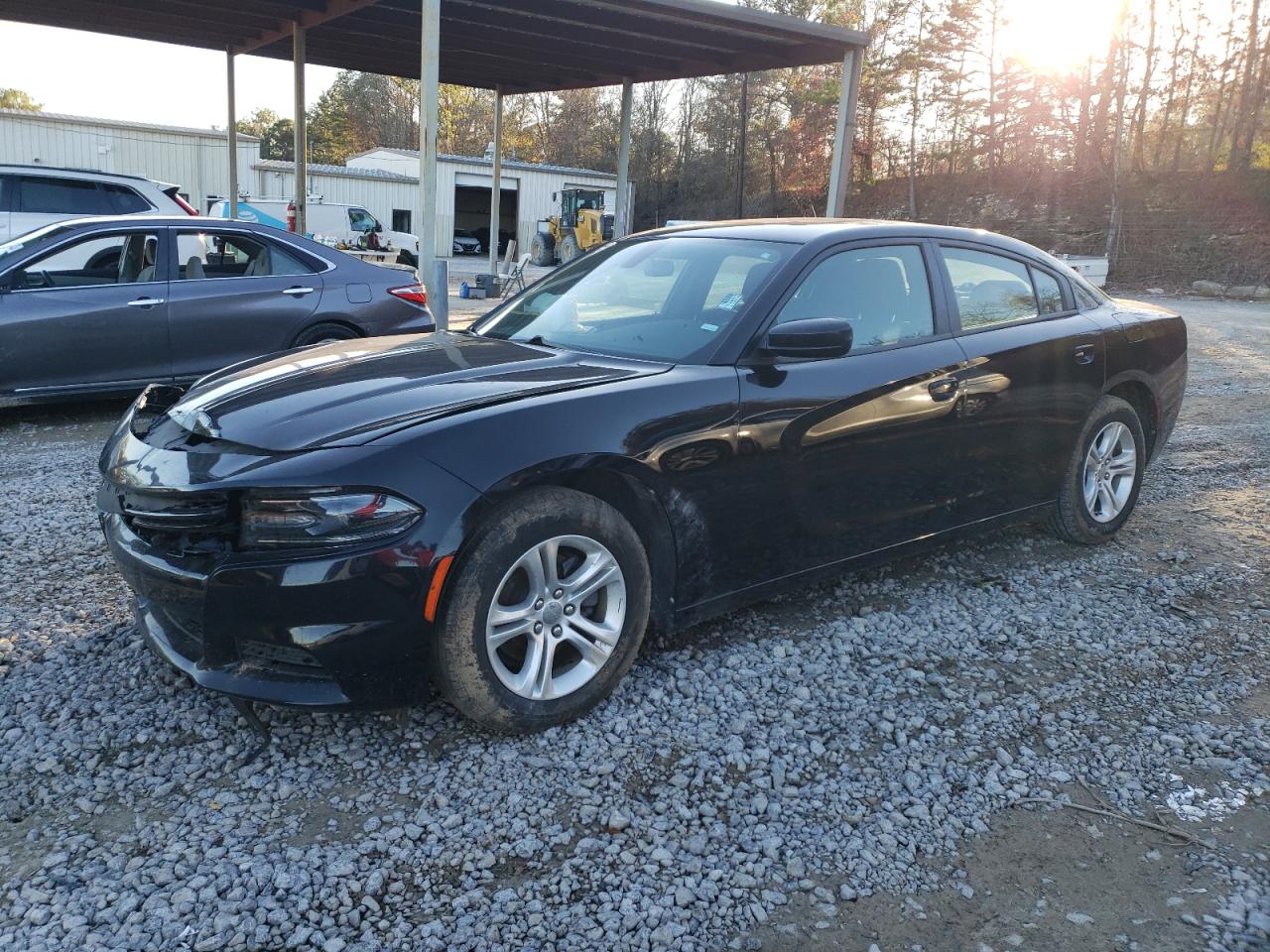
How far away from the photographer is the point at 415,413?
2.94 metres

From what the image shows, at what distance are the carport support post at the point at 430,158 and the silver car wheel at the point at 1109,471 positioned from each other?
6671 mm

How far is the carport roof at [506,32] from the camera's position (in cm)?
1207

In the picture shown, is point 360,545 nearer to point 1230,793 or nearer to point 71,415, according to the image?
point 1230,793

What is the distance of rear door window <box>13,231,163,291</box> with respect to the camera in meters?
7.19

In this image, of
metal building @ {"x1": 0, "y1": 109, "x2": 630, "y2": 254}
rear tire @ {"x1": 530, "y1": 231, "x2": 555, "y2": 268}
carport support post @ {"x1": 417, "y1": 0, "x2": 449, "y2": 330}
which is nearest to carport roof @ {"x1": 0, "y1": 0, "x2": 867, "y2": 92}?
carport support post @ {"x1": 417, "y1": 0, "x2": 449, "y2": 330}

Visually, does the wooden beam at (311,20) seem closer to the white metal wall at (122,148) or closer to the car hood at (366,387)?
the car hood at (366,387)

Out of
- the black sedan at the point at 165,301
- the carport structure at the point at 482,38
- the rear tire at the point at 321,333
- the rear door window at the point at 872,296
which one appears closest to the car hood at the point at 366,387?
the rear door window at the point at 872,296

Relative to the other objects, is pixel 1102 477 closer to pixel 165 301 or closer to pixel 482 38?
pixel 165 301

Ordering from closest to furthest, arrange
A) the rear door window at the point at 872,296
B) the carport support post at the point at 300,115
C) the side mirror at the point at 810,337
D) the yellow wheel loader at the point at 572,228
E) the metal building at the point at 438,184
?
the side mirror at the point at 810,337
the rear door window at the point at 872,296
the carport support post at the point at 300,115
the yellow wheel loader at the point at 572,228
the metal building at the point at 438,184

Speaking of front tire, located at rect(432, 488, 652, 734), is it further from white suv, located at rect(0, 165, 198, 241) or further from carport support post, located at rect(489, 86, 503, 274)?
carport support post, located at rect(489, 86, 503, 274)

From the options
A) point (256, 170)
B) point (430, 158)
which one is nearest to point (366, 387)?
point (430, 158)

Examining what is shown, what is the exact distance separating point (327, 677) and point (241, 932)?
0.70m

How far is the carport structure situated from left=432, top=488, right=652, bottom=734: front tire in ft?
27.6

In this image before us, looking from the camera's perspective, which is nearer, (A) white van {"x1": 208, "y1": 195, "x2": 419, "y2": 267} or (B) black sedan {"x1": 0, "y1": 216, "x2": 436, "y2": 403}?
(B) black sedan {"x1": 0, "y1": 216, "x2": 436, "y2": 403}
